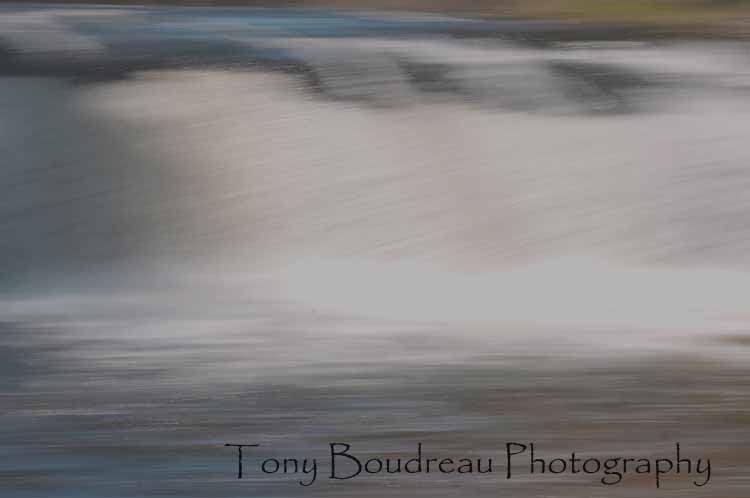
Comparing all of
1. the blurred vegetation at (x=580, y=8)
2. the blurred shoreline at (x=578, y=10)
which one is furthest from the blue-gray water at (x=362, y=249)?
the blurred vegetation at (x=580, y=8)

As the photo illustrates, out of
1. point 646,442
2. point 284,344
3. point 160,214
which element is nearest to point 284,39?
point 160,214

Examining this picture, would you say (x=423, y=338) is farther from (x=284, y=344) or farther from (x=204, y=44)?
(x=204, y=44)

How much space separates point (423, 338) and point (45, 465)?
1.42 meters

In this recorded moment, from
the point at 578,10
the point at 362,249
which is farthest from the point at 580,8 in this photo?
the point at 362,249

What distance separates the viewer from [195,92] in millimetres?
5879

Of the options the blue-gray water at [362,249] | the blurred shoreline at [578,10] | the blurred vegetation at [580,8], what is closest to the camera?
the blue-gray water at [362,249]

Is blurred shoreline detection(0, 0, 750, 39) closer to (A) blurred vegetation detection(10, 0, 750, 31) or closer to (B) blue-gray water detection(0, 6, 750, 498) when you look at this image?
(A) blurred vegetation detection(10, 0, 750, 31)

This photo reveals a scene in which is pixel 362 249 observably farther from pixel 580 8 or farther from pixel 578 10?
pixel 580 8

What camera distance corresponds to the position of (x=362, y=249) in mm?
5184

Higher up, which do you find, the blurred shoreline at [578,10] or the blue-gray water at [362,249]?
the blurred shoreline at [578,10]

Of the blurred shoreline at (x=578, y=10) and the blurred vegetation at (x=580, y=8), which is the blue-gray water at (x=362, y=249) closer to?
the blurred shoreline at (x=578, y=10)

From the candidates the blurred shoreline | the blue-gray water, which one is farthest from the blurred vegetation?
the blue-gray water

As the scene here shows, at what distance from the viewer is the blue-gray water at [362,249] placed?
10.9ft

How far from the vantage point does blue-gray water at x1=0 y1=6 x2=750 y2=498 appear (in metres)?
3.33
